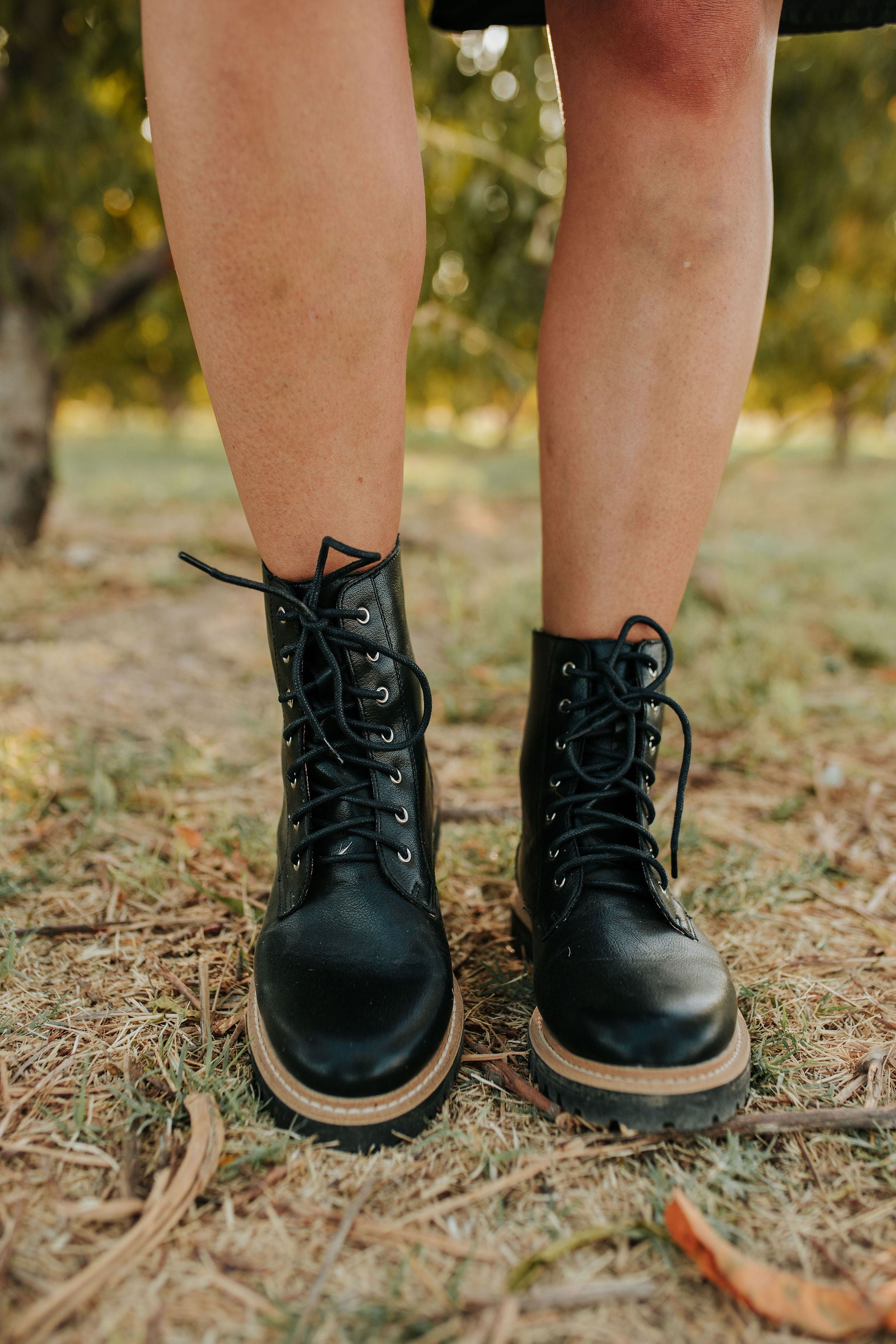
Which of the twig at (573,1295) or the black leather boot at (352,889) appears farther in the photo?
the black leather boot at (352,889)

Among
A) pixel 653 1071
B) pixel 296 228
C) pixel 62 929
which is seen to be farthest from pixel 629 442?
pixel 62 929

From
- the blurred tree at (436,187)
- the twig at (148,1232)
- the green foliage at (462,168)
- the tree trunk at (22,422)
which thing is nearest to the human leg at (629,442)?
the twig at (148,1232)

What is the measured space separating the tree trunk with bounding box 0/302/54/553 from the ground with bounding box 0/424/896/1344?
0.62 metres

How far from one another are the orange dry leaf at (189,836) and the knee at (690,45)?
45.0 inches

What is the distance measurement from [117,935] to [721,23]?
123 cm

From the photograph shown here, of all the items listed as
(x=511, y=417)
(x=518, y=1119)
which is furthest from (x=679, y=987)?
(x=511, y=417)

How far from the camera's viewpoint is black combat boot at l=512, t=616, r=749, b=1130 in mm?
Result: 781

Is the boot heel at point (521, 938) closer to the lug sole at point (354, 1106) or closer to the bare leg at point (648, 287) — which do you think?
the lug sole at point (354, 1106)

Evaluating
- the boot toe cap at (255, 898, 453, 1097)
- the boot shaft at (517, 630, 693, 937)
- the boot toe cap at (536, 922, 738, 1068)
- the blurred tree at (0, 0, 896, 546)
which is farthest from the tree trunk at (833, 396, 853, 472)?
the boot toe cap at (255, 898, 453, 1097)

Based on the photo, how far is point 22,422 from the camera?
304cm

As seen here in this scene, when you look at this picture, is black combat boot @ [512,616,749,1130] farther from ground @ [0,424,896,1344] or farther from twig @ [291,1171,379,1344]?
twig @ [291,1171,379,1344]

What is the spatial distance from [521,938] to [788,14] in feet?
4.06

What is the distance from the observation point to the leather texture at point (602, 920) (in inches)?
31.2

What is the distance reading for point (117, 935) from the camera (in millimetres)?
1069
